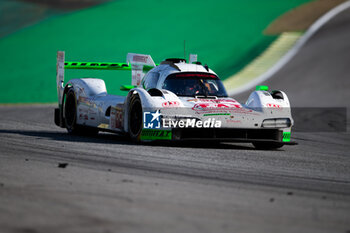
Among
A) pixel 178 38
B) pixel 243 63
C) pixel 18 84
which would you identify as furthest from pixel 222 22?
pixel 18 84

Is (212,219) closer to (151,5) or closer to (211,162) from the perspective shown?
(211,162)

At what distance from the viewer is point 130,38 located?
30719 mm

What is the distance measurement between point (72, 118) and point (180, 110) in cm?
369

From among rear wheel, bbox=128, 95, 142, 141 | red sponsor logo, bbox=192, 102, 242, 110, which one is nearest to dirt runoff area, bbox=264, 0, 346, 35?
red sponsor logo, bbox=192, 102, 242, 110

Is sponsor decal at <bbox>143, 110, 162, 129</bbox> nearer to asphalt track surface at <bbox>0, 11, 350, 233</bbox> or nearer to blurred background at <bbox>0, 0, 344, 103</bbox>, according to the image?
asphalt track surface at <bbox>0, 11, 350, 233</bbox>

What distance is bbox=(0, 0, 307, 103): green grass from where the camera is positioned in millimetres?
26016

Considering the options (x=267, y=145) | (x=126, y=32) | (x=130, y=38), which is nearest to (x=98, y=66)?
(x=267, y=145)

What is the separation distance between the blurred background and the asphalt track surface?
1586 centimetres

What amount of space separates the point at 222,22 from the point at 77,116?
22.0 m

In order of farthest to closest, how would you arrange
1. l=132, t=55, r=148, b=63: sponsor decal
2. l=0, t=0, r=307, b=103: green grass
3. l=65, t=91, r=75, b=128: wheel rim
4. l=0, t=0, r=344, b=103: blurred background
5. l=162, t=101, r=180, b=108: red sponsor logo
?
l=0, t=0, r=344, b=103: blurred background → l=0, t=0, r=307, b=103: green grass → l=65, t=91, r=75, b=128: wheel rim → l=132, t=55, r=148, b=63: sponsor decal → l=162, t=101, r=180, b=108: red sponsor logo

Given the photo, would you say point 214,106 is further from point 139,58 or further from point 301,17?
point 301,17

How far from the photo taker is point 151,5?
116 ft

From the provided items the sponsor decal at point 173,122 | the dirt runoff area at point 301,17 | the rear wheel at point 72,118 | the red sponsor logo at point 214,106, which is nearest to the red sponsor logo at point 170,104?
the sponsor decal at point 173,122

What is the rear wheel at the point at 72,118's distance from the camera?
485 inches
